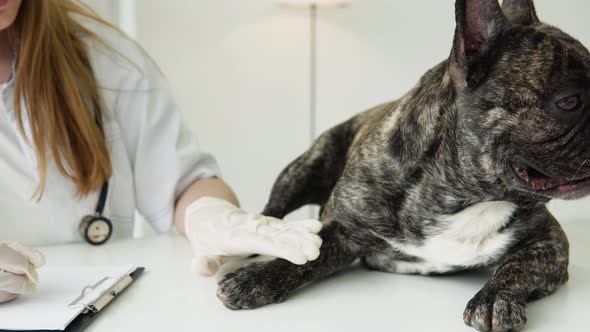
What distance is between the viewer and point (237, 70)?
12.3 ft

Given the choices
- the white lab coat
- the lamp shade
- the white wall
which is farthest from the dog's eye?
the white wall

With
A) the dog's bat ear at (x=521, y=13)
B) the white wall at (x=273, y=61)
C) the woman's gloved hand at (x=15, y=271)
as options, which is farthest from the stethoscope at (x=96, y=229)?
the white wall at (x=273, y=61)

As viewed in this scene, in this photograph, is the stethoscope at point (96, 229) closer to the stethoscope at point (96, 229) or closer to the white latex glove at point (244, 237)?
the stethoscope at point (96, 229)

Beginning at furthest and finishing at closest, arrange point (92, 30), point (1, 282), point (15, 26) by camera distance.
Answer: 1. point (92, 30)
2. point (15, 26)
3. point (1, 282)

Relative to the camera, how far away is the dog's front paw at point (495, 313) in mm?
974

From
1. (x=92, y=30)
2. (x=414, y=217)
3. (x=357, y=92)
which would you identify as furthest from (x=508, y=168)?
(x=357, y=92)

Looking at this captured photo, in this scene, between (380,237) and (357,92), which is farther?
(357,92)

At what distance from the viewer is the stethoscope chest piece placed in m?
1.55

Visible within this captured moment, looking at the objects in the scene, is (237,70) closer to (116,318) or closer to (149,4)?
(149,4)

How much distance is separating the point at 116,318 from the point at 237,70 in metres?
2.83

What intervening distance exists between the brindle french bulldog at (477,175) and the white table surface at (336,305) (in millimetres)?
30

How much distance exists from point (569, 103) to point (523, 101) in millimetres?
66

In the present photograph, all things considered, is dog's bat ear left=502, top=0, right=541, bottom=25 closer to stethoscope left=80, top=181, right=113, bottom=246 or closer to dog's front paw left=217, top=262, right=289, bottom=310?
dog's front paw left=217, top=262, right=289, bottom=310

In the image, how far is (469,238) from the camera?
4.01ft
